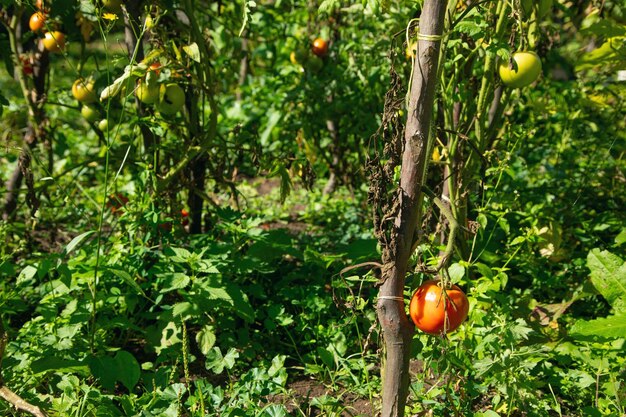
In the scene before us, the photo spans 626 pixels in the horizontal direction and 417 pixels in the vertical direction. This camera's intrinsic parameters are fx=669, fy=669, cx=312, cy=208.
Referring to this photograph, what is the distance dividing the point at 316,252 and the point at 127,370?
0.84m

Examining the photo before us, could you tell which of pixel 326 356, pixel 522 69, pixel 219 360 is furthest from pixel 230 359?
pixel 522 69

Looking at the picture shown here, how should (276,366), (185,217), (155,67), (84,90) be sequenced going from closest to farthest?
(276,366) → (155,67) → (84,90) → (185,217)

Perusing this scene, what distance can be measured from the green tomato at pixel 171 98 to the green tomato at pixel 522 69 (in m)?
1.19

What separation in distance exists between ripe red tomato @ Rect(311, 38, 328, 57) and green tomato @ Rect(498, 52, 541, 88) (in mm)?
1713

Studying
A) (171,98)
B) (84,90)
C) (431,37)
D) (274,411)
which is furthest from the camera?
(84,90)

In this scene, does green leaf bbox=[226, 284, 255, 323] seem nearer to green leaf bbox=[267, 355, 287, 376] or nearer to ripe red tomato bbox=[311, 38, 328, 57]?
green leaf bbox=[267, 355, 287, 376]

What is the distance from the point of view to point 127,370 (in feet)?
6.86

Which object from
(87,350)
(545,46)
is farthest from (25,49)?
(545,46)

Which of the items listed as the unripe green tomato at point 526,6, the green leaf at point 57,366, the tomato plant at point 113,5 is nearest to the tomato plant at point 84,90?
the tomato plant at point 113,5

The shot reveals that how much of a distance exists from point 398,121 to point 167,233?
1.27m

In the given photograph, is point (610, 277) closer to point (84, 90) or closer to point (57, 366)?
point (57, 366)

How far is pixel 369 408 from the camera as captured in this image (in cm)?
207

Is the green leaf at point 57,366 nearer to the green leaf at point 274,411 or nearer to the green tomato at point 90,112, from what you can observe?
the green leaf at point 274,411

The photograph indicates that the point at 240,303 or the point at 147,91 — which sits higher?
the point at 147,91
